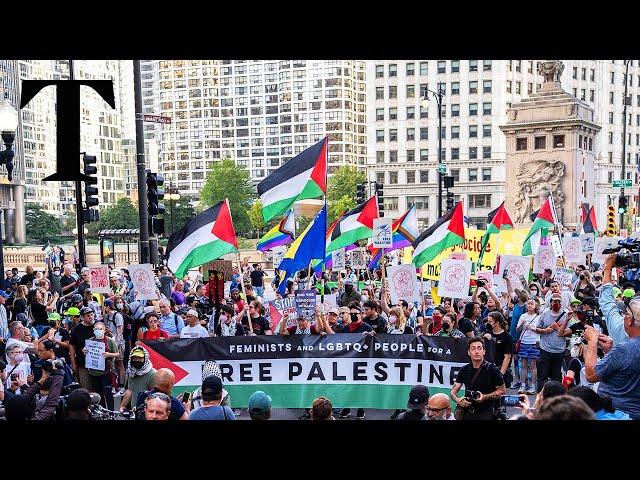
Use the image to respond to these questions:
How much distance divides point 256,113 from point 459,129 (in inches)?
2589

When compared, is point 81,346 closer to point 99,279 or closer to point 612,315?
point 99,279

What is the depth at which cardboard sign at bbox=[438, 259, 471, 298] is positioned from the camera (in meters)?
12.9

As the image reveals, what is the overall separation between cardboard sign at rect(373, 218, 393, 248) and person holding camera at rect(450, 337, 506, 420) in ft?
26.4

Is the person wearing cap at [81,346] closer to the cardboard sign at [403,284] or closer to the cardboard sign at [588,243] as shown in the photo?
the cardboard sign at [403,284]

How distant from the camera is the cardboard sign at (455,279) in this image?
42.4 ft

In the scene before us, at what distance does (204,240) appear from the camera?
11125mm
